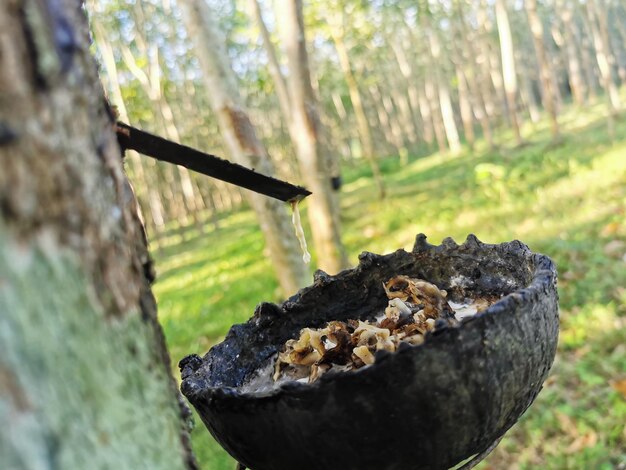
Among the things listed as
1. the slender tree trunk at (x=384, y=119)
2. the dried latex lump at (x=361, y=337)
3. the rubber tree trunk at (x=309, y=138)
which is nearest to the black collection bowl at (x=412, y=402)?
the dried latex lump at (x=361, y=337)

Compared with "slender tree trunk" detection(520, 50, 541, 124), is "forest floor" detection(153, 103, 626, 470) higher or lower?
lower

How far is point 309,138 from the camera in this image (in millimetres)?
4941

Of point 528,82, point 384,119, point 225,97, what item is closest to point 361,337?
point 225,97

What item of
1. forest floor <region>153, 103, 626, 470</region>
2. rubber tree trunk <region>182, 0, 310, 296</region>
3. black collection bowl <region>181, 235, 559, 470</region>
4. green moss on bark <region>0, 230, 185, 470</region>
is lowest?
forest floor <region>153, 103, 626, 470</region>

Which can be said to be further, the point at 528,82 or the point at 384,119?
the point at 384,119

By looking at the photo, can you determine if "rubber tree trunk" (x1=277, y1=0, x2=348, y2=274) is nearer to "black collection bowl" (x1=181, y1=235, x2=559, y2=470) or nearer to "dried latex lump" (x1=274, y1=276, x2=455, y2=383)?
"dried latex lump" (x1=274, y1=276, x2=455, y2=383)

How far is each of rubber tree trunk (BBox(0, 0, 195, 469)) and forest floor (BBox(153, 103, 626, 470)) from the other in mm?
3294

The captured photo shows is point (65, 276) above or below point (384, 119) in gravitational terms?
below

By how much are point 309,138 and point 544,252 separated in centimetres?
309

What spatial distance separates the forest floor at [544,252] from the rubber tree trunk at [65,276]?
3.29 meters

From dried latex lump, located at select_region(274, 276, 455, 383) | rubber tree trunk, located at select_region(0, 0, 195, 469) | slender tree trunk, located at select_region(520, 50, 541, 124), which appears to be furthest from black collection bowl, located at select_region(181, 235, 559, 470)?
slender tree trunk, located at select_region(520, 50, 541, 124)

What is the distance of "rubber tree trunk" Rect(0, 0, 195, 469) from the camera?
0.61 metres

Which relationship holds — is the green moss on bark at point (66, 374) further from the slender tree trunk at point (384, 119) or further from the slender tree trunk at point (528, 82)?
the slender tree trunk at point (384, 119)

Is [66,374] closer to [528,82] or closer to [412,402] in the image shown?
[412,402]
